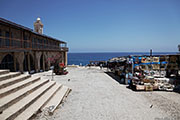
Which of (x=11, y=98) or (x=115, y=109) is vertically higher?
(x=11, y=98)

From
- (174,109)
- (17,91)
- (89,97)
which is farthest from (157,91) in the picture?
(17,91)

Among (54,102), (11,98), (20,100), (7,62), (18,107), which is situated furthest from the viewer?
(7,62)

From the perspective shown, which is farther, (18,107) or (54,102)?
(54,102)

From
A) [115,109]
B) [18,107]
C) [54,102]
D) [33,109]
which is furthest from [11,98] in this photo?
[115,109]

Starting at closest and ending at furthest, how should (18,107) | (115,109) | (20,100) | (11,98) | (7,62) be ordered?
(18,107) → (11,98) → (20,100) → (115,109) → (7,62)

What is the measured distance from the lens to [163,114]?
19.0ft

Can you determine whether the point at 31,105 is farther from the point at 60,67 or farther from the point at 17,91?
the point at 60,67

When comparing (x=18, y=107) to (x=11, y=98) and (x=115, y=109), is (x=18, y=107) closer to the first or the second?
(x=11, y=98)

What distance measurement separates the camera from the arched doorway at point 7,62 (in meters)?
13.9

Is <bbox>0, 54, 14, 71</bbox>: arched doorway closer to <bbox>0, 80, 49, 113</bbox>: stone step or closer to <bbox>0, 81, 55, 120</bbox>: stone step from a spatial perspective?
<bbox>0, 80, 49, 113</bbox>: stone step

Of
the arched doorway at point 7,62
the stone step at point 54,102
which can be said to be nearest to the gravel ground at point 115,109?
the stone step at point 54,102

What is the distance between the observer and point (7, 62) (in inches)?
569

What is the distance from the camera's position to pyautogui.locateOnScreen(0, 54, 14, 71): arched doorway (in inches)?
547

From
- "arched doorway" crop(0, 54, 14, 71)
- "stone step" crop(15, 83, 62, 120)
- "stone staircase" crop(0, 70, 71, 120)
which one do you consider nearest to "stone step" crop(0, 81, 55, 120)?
"stone staircase" crop(0, 70, 71, 120)
